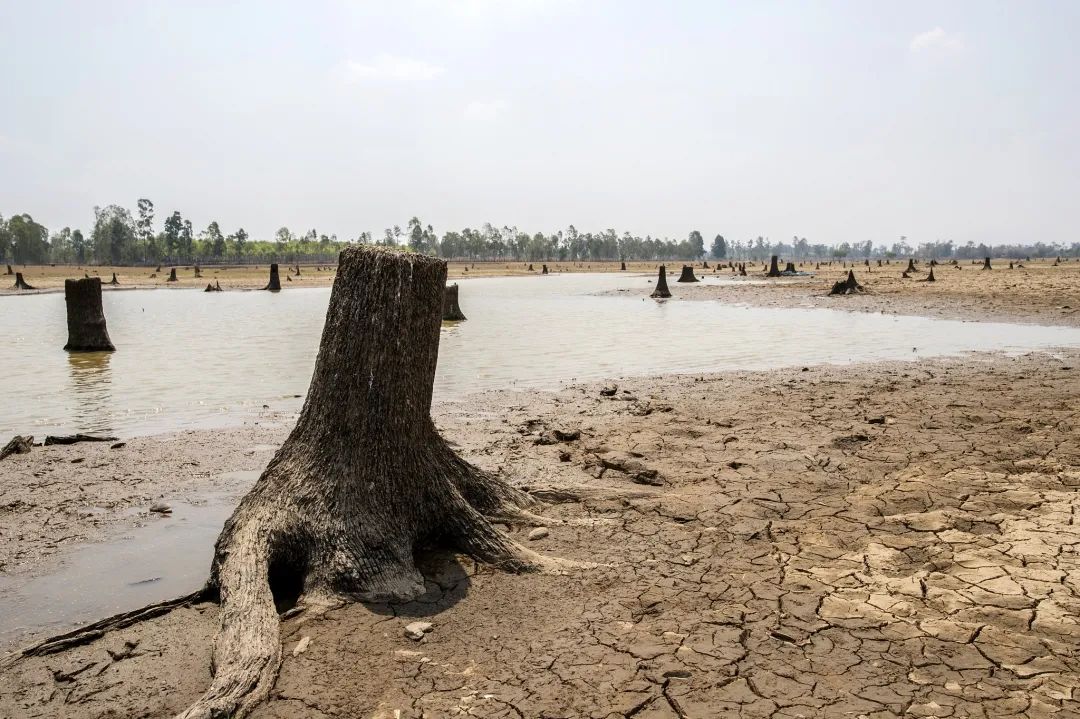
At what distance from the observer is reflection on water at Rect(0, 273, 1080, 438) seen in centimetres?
1005

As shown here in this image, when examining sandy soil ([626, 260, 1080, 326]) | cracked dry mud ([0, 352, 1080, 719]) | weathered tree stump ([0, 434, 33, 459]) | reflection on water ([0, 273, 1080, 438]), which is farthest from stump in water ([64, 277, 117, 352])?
sandy soil ([626, 260, 1080, 326])

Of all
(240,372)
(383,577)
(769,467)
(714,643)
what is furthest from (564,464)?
(240,372)

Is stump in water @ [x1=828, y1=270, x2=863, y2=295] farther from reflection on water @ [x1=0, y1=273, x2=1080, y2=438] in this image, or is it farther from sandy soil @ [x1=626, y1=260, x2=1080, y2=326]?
reflection on water @ [x1=0, y1=273, x2=1080, y2=438]

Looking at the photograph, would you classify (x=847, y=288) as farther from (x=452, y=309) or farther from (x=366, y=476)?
(x=366, y=476)

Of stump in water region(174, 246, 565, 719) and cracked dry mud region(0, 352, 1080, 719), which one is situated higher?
stump in water region(174, 246, 565, 719)

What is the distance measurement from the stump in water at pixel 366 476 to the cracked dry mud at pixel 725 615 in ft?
0.76

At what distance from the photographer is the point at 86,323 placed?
15586 mm

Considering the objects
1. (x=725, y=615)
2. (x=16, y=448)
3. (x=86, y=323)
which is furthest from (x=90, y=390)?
(x=725, y=615)

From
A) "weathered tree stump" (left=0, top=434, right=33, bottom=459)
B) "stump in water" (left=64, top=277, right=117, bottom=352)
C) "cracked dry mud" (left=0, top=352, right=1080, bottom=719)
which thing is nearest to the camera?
"cracked dry mud" (left=0, top=352, right=1080, bottom=719)

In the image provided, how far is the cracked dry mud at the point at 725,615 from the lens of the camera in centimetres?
305

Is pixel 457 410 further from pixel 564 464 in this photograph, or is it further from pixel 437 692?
pixel 437 692

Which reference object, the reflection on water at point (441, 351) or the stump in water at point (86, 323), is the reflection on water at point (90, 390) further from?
the stump in water at point (86, 323)

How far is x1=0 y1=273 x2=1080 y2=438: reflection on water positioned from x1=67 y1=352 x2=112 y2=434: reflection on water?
25 millimetres

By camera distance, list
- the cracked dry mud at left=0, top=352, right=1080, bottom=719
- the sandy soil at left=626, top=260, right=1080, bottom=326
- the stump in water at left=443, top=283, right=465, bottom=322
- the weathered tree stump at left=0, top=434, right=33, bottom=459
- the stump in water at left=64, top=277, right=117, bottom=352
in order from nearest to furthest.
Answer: the cracked dry mud at left=0, top=352, right=1080, bottom=719 → the weathered tree stump at left=0, top=434, right=33, bottom=459 → the stump in water at left=64, top=277, right=117, bottom=352 → the sandy soil at left=626, top=260, right=1080, bottom=326 → the stump in water at left=443, top=283, right=465, bottom=322
